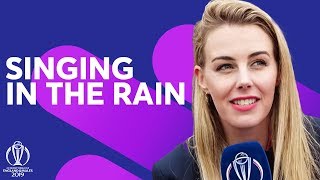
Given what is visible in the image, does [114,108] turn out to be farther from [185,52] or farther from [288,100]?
Answer: [288,100]

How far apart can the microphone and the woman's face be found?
0.25 m

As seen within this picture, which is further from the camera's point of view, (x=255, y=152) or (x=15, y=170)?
(x=15, y=170)

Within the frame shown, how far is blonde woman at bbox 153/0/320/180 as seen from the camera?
1.49 meters

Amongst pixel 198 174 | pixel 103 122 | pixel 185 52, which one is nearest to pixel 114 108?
pixel 103 122

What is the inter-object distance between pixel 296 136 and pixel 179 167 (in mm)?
374

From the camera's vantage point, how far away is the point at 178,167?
1730 mm

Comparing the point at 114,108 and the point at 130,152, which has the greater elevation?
the point at 114,108

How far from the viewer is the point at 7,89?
2.02m

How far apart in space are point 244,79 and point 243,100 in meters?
0.06

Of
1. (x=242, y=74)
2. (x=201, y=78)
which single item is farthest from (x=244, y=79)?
(x=201, y=78)

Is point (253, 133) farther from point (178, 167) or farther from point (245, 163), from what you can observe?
point (245, 163)

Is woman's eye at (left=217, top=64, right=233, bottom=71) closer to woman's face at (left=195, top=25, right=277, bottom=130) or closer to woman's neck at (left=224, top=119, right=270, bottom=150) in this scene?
woman's face at (left=195, top=25, right=277, bottom=130)

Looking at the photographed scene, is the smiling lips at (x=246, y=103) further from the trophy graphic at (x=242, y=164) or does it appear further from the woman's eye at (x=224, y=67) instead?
the trophy graphic at (x=242, y=164)

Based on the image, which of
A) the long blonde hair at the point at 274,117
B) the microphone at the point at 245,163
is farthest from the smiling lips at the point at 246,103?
the microphone at the point at 245,163
